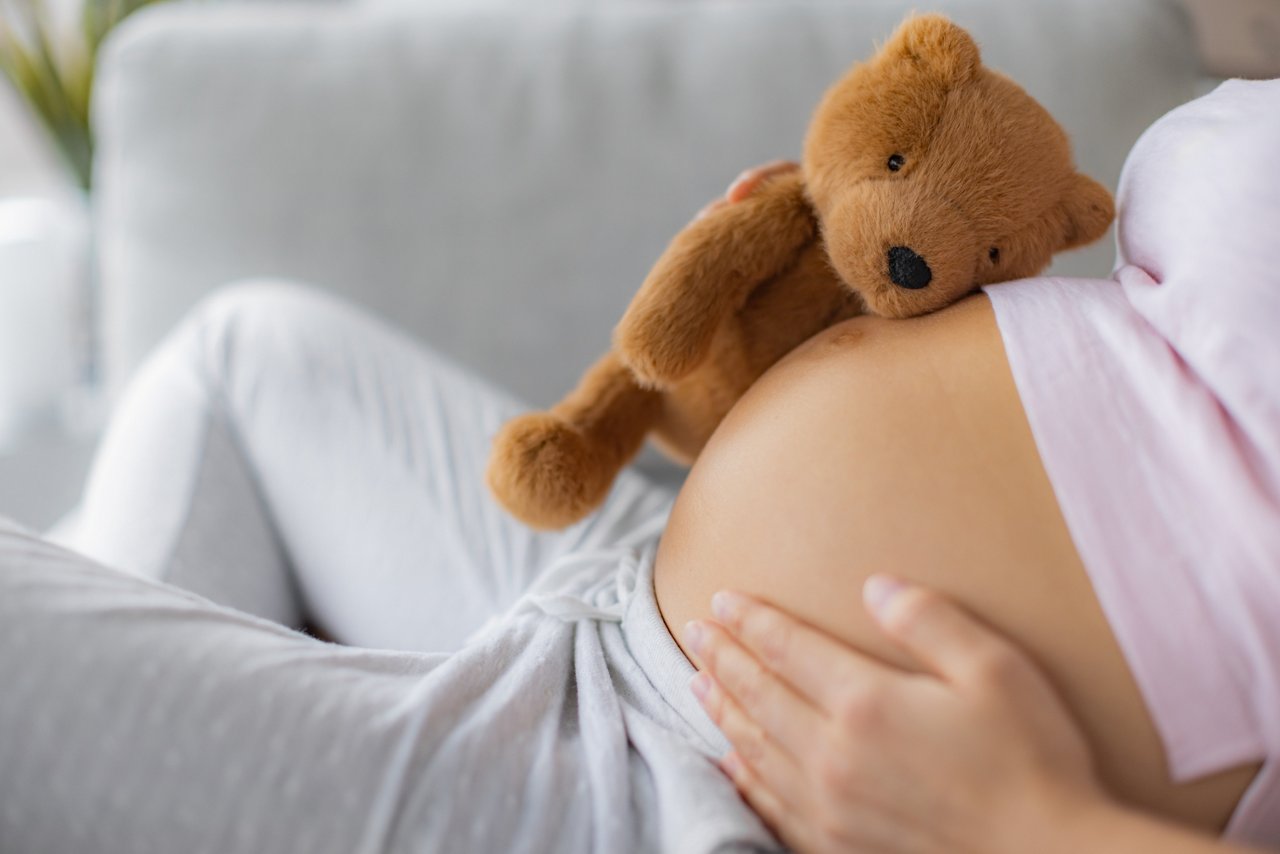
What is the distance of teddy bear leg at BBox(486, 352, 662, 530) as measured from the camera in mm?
648

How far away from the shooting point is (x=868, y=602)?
0.50 metres

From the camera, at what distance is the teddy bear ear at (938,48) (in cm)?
57

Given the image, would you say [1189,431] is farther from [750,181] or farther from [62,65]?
[62,65]

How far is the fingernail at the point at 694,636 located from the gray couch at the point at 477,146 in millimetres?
560

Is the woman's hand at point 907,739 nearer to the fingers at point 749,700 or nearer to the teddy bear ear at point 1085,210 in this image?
the fingers at point 749,700

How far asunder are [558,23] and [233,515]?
2.35ft

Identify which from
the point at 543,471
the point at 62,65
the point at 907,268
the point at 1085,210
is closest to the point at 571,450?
the point at 543,471

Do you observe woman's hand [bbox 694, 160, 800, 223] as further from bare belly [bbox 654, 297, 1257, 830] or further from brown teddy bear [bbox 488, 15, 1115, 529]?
bare belly [bbox 654, 297, 1257, 830]

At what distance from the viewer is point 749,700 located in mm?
515

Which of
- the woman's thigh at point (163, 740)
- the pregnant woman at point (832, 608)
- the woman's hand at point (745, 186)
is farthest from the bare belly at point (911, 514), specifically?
the woman's thigh at point (163, 740)

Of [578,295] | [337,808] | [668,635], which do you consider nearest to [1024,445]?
[668,635]

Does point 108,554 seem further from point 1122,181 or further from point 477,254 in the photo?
point 1122,181

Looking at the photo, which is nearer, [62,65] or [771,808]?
[771,808]

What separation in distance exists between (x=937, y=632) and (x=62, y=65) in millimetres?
1905
